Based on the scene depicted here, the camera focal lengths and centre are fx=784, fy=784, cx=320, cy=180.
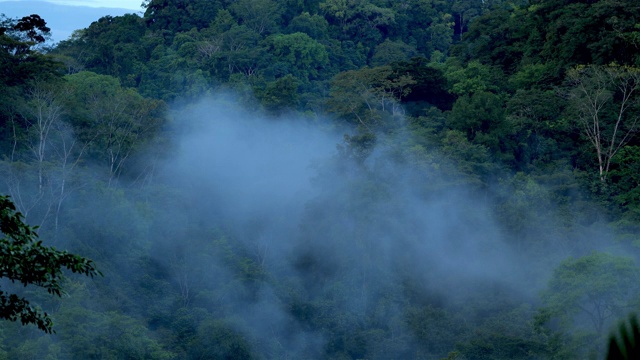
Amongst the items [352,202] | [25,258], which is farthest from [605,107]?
[25,258]

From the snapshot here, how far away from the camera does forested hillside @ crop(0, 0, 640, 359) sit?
1603 cm

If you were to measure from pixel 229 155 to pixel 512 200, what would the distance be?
8.82 meters

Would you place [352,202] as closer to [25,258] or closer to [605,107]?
[605,107]

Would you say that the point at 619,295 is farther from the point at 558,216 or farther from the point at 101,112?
the point at 101,112

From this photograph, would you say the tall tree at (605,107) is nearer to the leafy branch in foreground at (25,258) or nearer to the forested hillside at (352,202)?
the forested hillside at (352,202)

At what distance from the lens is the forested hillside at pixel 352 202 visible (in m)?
16.0

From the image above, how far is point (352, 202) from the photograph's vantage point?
62.7 feet

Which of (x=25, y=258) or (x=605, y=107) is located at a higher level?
(x=605, y=107)

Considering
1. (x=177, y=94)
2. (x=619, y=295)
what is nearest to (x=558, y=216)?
(x=619, y=295)

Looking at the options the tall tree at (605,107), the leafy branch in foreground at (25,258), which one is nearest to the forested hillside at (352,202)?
the tall tree at (605,107)

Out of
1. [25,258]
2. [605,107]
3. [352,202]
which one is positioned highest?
[605,107]

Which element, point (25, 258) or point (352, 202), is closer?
point (25, 258)

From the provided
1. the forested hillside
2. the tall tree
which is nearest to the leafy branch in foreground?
the forested hillside

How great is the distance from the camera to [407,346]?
1661cm
